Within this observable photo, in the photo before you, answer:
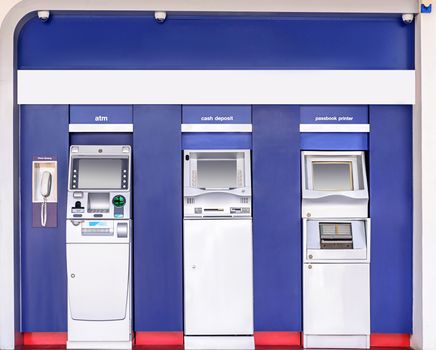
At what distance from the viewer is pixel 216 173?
5.71 meters

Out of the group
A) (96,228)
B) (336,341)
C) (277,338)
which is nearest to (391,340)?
(336,341)

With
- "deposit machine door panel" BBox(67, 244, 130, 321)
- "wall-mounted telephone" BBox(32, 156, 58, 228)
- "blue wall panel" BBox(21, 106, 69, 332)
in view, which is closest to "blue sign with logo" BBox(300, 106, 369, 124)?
"deposit machine door panel" BBox(67, 244, 130, 321)

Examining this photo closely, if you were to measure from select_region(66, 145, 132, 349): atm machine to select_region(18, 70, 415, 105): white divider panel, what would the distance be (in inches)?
21.4

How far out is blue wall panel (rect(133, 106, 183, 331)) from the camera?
225 inches

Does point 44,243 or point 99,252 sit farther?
point 44,243

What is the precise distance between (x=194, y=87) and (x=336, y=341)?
2614 millimetres

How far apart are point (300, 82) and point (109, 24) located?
5.94 ft

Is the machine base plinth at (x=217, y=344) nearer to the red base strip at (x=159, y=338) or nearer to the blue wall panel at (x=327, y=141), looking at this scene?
the red base strip at (x=159, y=338)

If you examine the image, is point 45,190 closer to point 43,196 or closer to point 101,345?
point 43,196

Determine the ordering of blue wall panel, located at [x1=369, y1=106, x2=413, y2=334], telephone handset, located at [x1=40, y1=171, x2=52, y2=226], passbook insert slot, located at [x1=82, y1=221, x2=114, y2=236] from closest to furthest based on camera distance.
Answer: passbook insert slot, located at [x1=82, y1=221, x2=114, y2=236]
telephone handset, located at [x1=40, y1=171, x2=52, y2=226]
blue wall panel, located at [x1=369, y1=106, x2=413, y2=334]

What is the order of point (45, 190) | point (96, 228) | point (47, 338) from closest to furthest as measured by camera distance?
point (96, 228)
point (45, 190)
point (47, 338)

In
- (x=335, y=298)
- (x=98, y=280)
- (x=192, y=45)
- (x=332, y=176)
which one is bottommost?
(x=335, y=298)
